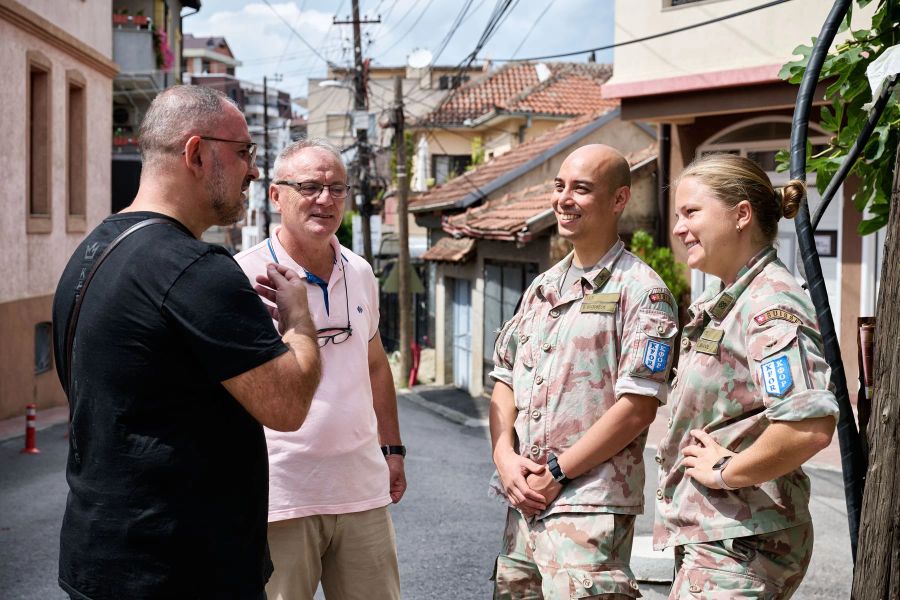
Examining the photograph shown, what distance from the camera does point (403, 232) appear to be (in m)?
22.8

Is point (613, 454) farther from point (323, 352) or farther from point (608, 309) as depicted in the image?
point (323, 352)

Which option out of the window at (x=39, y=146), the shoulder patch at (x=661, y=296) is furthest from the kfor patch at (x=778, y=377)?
the window at (x=39, y=146)

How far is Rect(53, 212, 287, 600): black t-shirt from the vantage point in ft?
7.93

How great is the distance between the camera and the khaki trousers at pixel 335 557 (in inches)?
135

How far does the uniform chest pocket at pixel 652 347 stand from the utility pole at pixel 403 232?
19.0m

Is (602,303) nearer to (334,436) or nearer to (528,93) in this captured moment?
(334,436)

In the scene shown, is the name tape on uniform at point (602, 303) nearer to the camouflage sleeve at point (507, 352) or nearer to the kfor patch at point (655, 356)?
the kfor patch at point (655, 356)

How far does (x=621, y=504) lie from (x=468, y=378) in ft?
63.3

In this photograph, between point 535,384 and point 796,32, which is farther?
point 796,32

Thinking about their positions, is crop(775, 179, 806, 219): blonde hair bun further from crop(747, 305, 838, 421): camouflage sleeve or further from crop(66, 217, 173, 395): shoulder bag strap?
crop(66, 217, 173, 395): shoulder bag strap

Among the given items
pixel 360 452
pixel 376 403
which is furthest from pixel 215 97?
pixel 376 403

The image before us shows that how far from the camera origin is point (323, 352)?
3627mm

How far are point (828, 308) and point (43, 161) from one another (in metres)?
16.5

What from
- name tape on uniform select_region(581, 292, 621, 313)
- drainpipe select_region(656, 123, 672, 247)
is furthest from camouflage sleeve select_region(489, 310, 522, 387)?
drainpipe select_region(656, 123, 672, 247)
